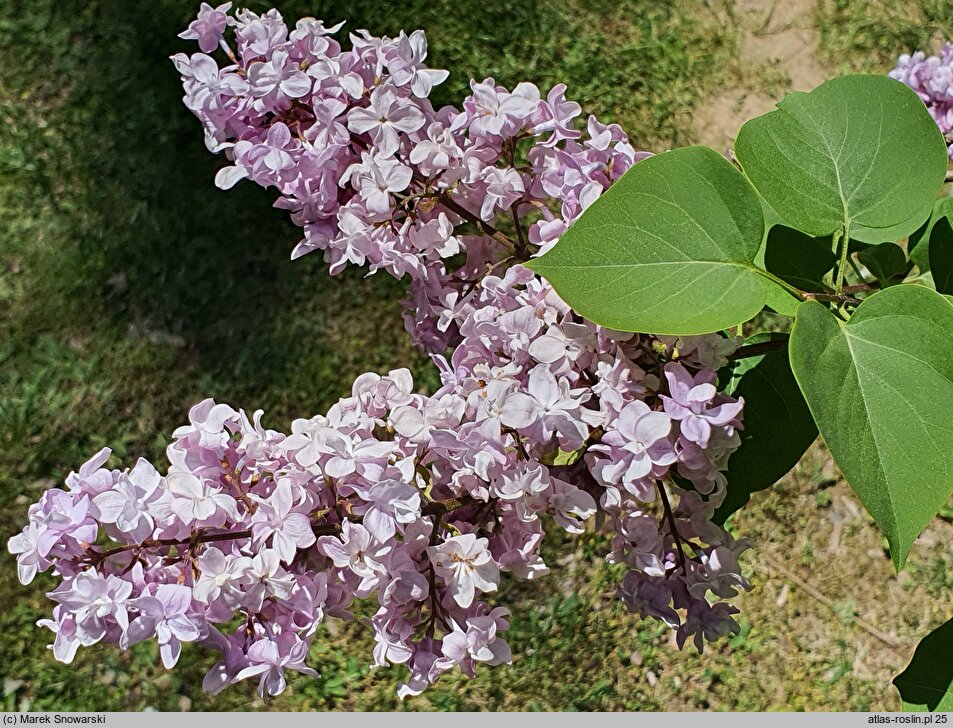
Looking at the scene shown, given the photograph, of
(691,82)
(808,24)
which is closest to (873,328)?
(691,82)

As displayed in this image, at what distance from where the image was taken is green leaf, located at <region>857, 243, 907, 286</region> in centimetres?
94

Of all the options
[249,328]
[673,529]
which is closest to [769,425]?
[673,529]

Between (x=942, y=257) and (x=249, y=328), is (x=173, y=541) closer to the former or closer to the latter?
(x=942, y=257)

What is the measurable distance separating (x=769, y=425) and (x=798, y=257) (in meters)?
0.20

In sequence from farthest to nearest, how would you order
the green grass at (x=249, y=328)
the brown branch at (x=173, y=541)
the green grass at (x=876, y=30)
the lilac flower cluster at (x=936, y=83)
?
1. the green grass at (x=876, y=30)
2. the green grass at (x=249, y=328)
3. the lilac flower cluster at (x=936, y=83)
4. the brown branch at (x=173, y=541)

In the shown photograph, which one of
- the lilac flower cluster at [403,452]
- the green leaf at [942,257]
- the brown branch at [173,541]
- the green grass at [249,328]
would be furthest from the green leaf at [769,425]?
the green grass at [249,328]

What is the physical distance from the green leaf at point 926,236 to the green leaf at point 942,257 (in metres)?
0.02

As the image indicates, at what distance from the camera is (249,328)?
208cm

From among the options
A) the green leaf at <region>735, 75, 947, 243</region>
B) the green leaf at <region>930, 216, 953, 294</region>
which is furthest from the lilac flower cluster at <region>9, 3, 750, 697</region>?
the green leaf at <region>930, 216, 953, 294</region>

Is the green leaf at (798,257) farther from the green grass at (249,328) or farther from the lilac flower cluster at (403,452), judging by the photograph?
the green grass at (249,328)

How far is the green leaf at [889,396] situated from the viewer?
0.61 m

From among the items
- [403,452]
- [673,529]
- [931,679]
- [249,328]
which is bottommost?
[249,328]

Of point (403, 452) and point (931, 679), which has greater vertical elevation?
point (403, 452)

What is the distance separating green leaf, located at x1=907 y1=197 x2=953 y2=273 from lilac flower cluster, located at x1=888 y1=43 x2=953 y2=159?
0.70 feet
